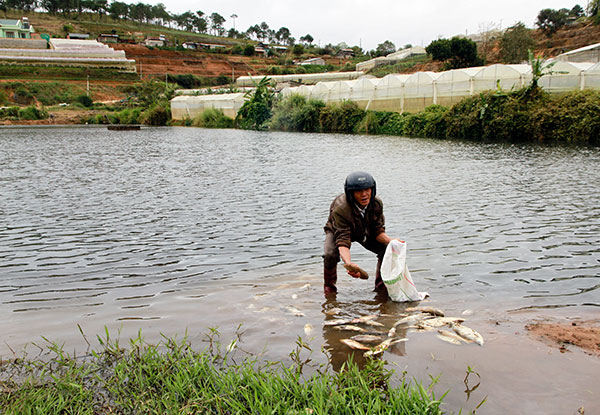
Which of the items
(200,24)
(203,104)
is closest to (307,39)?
(200,24)

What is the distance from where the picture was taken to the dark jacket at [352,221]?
18.7ft

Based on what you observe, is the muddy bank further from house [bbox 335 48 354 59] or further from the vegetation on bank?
house [bbox 335 48 354 59]

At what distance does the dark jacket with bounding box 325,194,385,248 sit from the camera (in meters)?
5.71

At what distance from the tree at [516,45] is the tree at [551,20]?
12160 millimetres

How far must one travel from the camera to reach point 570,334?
471 centimetres

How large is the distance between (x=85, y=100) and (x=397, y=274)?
8870 cm

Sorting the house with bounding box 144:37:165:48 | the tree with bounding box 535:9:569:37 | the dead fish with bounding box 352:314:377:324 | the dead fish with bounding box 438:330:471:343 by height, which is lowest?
the dead fish with bounding box 352:314:377:324

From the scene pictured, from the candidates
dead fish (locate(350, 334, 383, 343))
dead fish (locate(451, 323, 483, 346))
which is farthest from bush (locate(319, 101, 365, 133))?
dead fish (locate(350, 334, 383, 343))

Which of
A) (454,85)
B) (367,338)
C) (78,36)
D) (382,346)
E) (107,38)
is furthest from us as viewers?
(107,38)

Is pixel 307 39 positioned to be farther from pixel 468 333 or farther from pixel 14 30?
pixel 468 333

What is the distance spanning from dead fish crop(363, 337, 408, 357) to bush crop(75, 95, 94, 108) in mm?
88099

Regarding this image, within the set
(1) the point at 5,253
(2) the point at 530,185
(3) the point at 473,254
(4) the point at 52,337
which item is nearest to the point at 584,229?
(3) the point at 473,254

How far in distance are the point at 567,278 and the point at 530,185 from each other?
814cm

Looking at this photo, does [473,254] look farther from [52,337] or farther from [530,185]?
[530,185]
